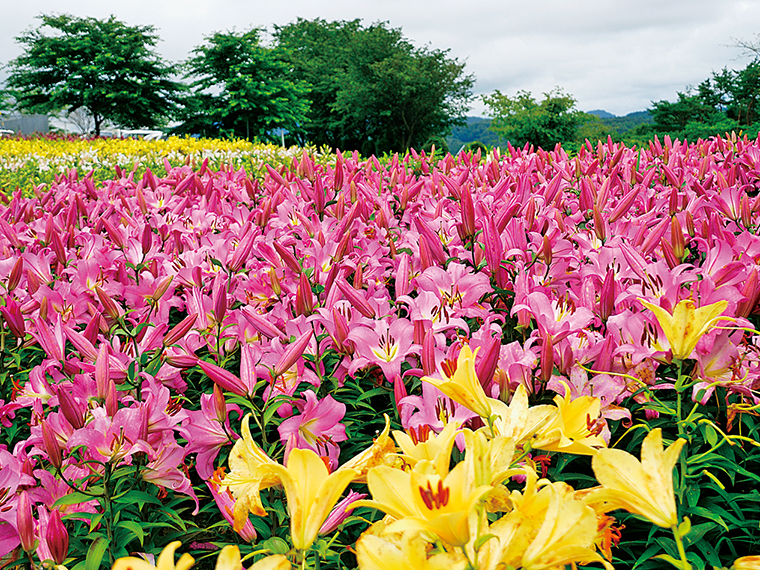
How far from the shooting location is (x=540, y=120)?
81.0 feet

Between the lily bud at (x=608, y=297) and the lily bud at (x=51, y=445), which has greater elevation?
the lily bud at (x=608, y=297)

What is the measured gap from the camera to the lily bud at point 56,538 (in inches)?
33.8

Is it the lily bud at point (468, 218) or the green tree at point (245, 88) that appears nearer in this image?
the lily bud at point (468, 218)

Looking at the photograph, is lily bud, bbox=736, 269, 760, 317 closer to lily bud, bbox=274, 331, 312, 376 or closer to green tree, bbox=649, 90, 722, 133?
lily bud, bbox=274, 331, 312, 376

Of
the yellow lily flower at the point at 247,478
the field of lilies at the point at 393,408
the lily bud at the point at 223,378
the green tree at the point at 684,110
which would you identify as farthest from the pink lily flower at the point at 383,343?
the green tree at the point at 684,110

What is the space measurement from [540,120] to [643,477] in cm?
2631

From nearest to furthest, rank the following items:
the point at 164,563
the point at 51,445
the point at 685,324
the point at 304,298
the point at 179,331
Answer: the point at 164,563 → the point at 685,324 → the point at 51,445 → the point at 179,331 → the point at 304,298

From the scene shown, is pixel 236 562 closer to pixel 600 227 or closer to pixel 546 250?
Result: pixel 546 250

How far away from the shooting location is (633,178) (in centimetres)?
299

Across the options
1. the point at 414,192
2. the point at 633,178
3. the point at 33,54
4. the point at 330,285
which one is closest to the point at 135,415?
the point at 330,285

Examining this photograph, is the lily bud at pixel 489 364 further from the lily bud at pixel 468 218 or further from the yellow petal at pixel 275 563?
the lily bud at pixel 468 218

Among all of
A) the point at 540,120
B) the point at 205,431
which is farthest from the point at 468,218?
the point at 540,120

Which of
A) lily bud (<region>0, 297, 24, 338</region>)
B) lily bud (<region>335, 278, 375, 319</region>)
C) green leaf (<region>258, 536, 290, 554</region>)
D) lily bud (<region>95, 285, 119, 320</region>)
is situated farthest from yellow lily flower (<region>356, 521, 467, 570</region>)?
lily bud (<region>0, 297, 24, 338</region>)

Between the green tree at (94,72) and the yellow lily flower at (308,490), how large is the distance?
41.3m
